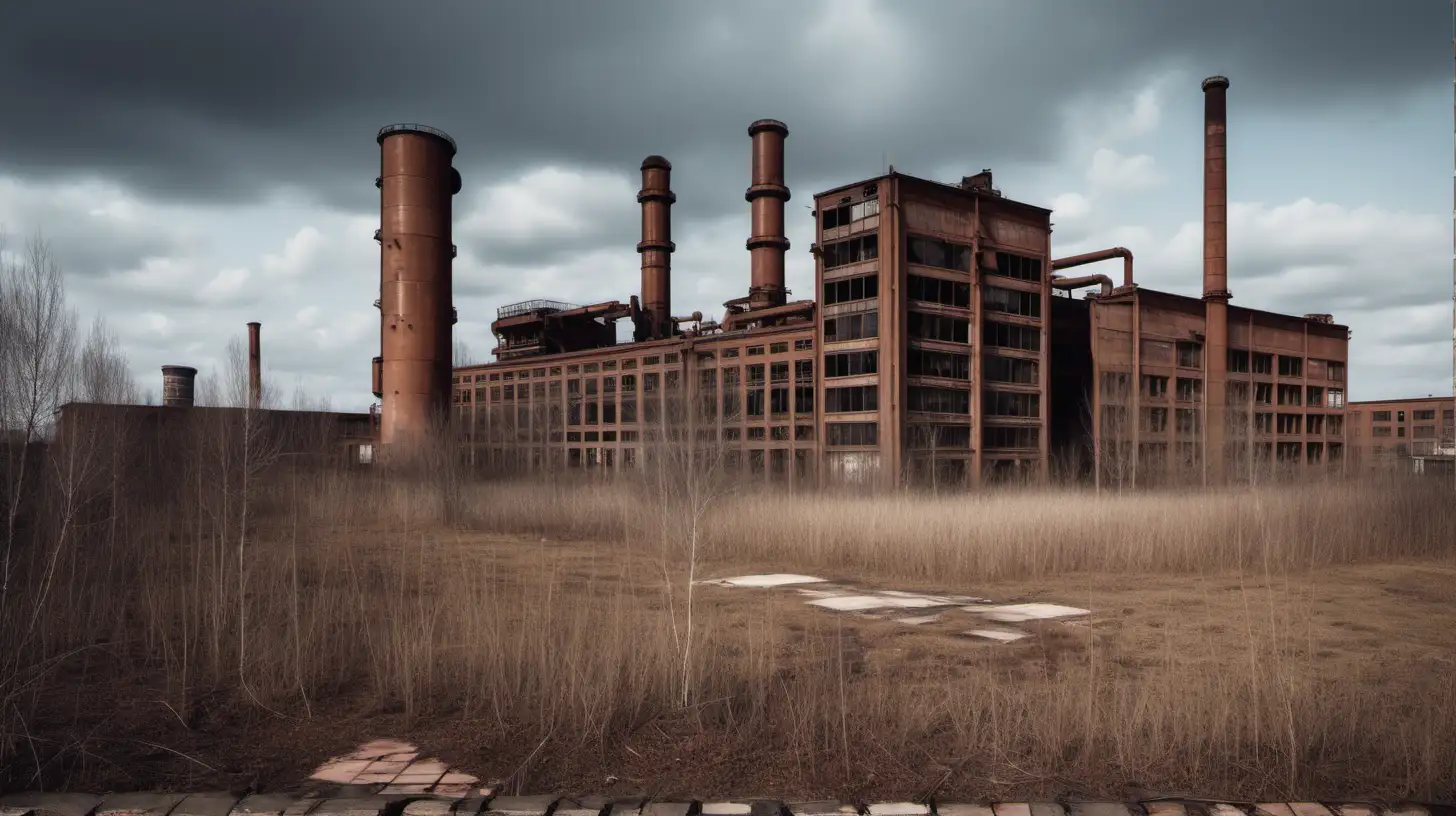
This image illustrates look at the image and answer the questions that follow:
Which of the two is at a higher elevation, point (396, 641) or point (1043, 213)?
point (1043, 213)

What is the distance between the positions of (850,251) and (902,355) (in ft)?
13.7

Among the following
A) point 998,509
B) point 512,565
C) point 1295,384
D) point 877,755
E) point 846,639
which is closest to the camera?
point 877,755

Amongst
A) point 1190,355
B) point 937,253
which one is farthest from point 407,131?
point 1190,355

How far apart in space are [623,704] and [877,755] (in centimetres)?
161

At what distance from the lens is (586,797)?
4336mm

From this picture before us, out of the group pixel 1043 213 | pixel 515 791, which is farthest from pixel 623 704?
pixel 1043 213

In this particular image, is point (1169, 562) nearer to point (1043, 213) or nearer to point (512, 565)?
point (512, 565)

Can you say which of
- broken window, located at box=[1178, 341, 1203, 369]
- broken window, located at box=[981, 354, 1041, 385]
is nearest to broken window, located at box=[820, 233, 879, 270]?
broken window, located at box=[981, 354, 1041, 385]

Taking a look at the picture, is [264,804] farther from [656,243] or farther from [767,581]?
[656,243]

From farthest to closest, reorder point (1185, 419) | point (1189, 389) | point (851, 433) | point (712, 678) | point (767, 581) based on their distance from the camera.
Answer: point (1189, 389), point (1185, 419), point (851, 433), point (767, 581), point (712, 678)

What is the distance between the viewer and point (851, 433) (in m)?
30.2

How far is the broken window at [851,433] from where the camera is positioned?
29469 millimetres

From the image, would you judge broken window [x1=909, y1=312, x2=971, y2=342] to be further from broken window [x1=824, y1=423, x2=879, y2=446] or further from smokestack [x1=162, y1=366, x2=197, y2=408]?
smokestack [x1=162, y1=366, x2=197, y2=408]

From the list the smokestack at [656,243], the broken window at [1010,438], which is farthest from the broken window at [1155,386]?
the smokestack at [656,243]
